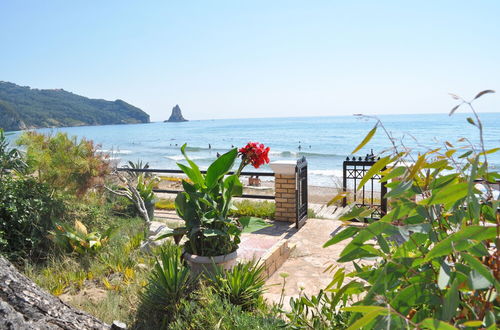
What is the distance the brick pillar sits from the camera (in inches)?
278

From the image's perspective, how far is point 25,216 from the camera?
5.03 metres

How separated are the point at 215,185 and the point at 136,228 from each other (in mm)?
2653

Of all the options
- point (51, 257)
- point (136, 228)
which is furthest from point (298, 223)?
point (51, 257)

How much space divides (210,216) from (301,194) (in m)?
3.83

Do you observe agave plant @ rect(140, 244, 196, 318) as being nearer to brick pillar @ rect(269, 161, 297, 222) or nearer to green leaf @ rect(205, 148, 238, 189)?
green leaf @ rect(205, 148, 238, 189)

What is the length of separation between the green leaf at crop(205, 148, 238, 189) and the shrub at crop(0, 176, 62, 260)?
288 cm

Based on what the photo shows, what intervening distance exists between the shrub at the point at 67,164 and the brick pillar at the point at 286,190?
308 cm

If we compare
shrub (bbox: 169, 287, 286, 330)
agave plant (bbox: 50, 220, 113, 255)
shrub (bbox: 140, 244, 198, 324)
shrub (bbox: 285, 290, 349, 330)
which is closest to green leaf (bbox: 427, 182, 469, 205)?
shrub (bbox: 285, 290, 349, 330)

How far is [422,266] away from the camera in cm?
90

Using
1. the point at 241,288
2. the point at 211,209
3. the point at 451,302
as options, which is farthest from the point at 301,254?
the point at 451,302

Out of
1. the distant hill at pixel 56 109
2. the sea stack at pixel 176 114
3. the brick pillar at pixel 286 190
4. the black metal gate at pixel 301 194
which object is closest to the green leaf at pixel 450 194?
the black metal gate at pixel 301 194

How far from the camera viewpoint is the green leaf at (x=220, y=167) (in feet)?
11.7

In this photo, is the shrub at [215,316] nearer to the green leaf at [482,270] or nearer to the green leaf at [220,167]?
the green leaf at [220,167]

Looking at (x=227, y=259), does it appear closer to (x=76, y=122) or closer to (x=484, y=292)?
(x=484, y=292)
